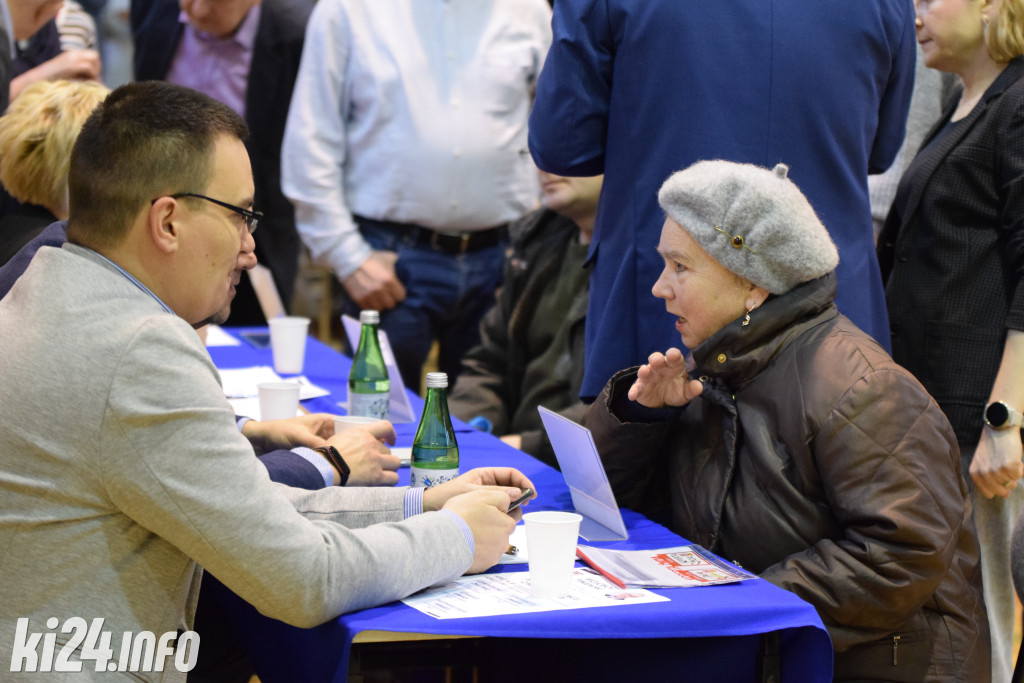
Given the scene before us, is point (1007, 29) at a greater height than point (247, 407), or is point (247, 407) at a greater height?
point (1007, 29)

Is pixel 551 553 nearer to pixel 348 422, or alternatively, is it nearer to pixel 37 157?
pixel 348 422

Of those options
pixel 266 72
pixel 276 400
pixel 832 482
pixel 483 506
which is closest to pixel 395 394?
pixel 276 400

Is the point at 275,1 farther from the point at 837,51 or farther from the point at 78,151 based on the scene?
the point at 78,151

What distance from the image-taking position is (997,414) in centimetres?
231

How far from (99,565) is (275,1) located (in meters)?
3.19

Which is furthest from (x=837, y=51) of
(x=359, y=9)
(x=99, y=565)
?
(x=359, y=9)

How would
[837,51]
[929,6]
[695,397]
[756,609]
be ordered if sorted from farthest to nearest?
[929,6] < [837,51] < [695,397] < [756,609]

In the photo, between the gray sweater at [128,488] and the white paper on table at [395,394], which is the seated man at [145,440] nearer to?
the gray sweater at [128,488]

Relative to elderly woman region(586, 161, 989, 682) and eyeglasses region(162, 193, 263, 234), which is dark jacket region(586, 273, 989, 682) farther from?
eyeglasses region(162, 193, 263, 234)

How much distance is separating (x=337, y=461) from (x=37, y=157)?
109 cm

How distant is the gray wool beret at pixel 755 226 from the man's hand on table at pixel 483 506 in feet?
1.74

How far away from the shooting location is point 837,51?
2.13m

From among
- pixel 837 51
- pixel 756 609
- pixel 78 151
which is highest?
pixel 837 51

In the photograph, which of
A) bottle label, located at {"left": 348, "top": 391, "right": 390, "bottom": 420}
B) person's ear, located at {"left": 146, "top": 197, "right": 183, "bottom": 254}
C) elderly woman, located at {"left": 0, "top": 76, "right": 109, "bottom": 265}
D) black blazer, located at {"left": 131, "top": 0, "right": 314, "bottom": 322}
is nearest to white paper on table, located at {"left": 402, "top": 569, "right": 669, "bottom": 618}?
person's ear, located at {"left": 146, "top": 197, "right": 183, "bottom": 254}
